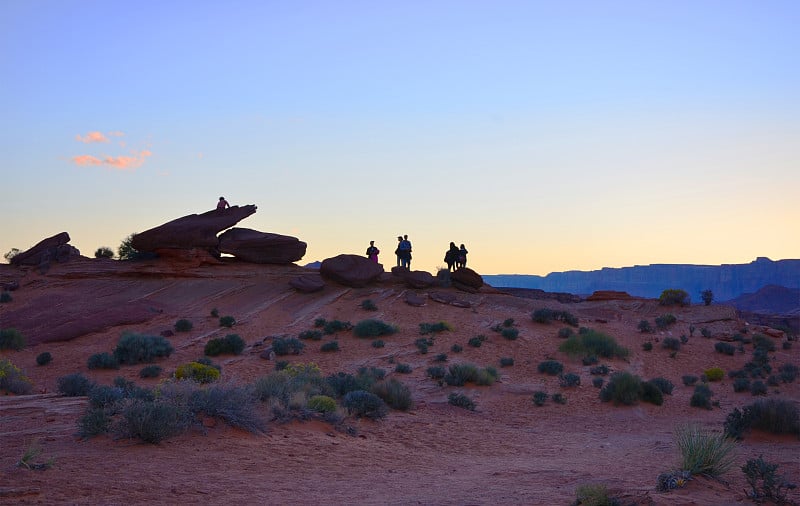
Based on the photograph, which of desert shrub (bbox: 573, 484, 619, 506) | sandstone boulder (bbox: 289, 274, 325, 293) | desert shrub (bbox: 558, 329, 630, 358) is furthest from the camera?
sandstone boulder (bbox: 289, 274, 325, 293)

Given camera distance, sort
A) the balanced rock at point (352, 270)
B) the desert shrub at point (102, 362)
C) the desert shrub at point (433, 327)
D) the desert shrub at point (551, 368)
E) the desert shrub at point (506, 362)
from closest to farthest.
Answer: the desert shrub at point (102, 362)
the desert shrub at point (551, 368)
the desert shrub at point (506, 362)
the desert shrub at point (433, 327)
the balanced rock at point (352, 270)

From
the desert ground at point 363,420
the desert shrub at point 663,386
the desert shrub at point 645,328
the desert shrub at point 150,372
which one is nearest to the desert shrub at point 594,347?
the desert ground at point 363,420

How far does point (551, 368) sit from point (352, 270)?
15918 millimetres

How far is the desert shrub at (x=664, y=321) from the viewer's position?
3560cm

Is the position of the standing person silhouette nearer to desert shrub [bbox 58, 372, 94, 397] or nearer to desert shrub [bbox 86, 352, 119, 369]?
desert shrub [bbox 86, 352, 119, 369]

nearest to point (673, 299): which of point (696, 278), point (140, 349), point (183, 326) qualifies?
point (183, 326)

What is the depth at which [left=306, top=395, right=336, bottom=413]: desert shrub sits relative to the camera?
49.0 feet

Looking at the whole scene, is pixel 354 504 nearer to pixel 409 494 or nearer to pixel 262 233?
pixel 409 494

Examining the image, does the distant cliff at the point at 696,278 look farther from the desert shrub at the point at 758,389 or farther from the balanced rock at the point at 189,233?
the desert shrub at the point at 758,389

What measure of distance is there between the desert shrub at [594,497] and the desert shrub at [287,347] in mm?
20087

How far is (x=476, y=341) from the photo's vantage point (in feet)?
96.1

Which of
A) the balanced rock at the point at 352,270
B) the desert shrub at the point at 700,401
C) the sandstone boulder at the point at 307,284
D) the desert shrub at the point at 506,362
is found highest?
the balanced rock at the point at 352,270


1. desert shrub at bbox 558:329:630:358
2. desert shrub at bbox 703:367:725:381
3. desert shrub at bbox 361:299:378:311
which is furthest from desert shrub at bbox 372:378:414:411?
desert shrub at bbox 361:299:378:311

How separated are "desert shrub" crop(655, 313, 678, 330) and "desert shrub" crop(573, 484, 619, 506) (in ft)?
93.7
